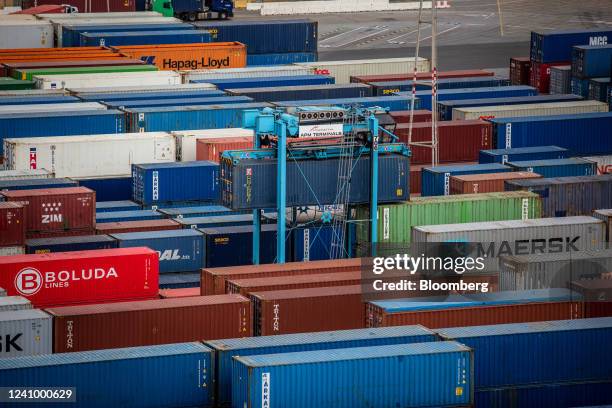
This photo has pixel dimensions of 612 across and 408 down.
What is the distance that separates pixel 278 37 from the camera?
350ft

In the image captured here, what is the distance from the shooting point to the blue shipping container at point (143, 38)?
106 meters

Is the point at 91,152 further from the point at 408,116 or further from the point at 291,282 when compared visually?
the point at 291,282

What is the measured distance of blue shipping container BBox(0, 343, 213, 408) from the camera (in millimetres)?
42719

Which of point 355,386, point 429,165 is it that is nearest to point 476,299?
point 355,386

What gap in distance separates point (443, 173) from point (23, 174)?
703 inches

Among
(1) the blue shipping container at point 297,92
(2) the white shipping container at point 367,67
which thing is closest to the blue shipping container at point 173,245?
(1) the blue shipping container at point 297,92

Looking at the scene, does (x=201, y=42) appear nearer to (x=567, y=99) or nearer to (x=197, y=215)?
(x=567, y=99)

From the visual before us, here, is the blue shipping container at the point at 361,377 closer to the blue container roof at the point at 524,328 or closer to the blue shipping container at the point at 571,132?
the blue container roof at the point at 524,328

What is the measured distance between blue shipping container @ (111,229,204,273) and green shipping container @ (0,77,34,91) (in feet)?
93.4

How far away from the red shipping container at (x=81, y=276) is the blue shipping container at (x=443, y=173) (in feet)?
56.5

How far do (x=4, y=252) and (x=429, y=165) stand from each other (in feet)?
77.6

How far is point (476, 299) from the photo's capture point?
5059 centimetres

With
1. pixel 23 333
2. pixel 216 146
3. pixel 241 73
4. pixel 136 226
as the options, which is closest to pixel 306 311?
pixel 23 333

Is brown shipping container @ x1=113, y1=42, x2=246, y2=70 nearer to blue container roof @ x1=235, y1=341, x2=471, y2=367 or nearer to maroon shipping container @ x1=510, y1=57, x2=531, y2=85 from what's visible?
maroon shipping container @ x1=510, y1=57, x2=531, y2=85
